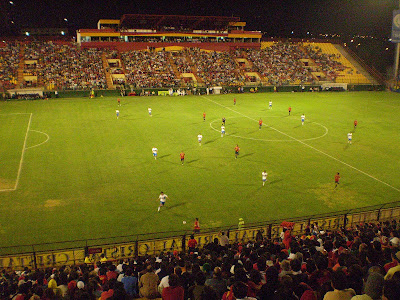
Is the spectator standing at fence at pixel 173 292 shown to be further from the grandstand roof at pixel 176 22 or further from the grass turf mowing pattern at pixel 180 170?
the grandstand roof at pixel 176 22

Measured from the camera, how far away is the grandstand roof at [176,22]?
77812 millimetres

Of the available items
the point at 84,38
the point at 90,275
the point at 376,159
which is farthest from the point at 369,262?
the point at 84,38

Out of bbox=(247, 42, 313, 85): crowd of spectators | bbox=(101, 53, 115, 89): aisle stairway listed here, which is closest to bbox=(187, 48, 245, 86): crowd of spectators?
bbox=(247, 42, 313, 85): crowd of spectators

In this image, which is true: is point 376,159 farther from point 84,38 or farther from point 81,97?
point 84,38

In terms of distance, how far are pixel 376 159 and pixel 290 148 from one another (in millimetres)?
6944

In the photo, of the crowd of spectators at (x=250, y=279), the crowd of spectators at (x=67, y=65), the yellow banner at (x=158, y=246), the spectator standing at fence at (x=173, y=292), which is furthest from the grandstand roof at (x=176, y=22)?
the spectator standing at fence at (x=173, y=292)

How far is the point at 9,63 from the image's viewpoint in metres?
63.5

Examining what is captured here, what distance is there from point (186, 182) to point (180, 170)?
2.29 metres

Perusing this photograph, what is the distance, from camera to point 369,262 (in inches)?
337

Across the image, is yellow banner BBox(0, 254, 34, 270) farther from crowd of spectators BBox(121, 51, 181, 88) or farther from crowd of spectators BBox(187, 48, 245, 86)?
crowd of spectators BBox(187, 48, 245, 86)

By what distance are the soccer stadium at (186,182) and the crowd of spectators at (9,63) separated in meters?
0.33

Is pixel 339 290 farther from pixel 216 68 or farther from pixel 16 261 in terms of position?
pixel 216 68

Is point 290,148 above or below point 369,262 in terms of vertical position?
below

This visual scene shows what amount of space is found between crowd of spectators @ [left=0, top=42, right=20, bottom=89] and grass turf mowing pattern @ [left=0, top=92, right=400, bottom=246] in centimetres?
1660
